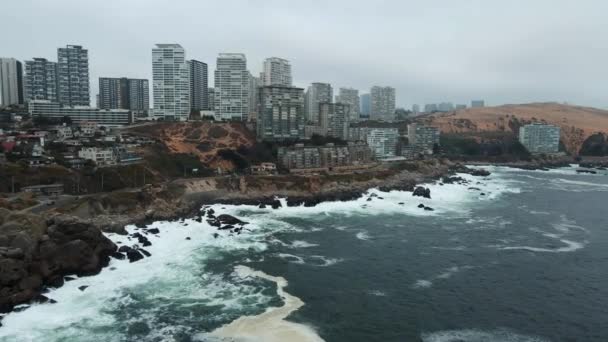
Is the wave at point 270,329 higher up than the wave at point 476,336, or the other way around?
the wave at point 270,329

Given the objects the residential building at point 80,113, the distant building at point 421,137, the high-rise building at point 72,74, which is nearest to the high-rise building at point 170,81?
Result: the residential building at point 80,113

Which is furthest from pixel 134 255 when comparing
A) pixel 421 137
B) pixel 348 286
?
pixel 421 137

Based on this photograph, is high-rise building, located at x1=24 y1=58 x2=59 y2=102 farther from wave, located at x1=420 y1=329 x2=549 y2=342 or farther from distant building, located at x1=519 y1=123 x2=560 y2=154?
distant building, located at x1=519 y1=123 x2=560 y2=154

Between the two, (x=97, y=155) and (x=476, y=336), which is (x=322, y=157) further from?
(x=476, y=336)

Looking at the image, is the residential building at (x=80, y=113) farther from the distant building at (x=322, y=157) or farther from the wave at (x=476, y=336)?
the wave at (x=476, y=336)

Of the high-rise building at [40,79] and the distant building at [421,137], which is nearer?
the high-rise building at [40,79]

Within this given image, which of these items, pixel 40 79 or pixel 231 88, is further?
pixel 40 79
